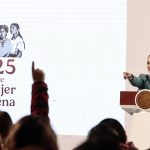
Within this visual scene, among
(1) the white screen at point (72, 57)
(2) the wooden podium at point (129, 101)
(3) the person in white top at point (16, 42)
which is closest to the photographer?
(2) the wooden podium at point (129, 101)

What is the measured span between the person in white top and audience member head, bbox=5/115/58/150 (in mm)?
3678

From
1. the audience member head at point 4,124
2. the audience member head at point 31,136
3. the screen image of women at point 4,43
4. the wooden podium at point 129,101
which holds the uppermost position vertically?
the screen image of women at point 4,43

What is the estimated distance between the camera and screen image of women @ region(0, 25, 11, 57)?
16.3ft

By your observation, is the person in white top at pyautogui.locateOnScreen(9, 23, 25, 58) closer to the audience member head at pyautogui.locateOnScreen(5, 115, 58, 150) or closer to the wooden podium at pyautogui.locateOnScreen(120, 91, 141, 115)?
the wooden podium at pyautogui.locateOnScreen(120, 91, 141, 115)

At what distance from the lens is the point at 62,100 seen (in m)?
4.88

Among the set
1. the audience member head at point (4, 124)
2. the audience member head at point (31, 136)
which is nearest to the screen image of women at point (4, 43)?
the audience member head at point (4, 124)

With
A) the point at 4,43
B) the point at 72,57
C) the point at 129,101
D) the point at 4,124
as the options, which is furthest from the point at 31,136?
the point at 4,43

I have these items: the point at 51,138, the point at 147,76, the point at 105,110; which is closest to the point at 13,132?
the point at 51,138

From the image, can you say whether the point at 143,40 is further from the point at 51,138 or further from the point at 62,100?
the point at 51,138

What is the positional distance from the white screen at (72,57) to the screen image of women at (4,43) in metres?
0.07

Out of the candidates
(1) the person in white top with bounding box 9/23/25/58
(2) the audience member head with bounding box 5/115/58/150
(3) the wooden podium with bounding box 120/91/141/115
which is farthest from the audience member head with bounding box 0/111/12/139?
(1) the person in white top with bounding box 9/23/25/58

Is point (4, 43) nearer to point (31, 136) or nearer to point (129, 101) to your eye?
point (129, 101)

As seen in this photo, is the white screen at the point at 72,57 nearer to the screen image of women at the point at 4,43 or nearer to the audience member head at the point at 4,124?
the screen image of women at the point at 4,43

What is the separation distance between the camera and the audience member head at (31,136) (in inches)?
47.6
